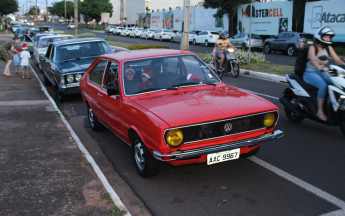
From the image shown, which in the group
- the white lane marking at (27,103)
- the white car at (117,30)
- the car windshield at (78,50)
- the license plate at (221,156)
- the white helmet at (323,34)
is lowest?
the white lane marking at (27,103)

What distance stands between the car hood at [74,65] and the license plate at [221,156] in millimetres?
6328

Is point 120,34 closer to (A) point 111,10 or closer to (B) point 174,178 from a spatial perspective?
(A) point 111,10

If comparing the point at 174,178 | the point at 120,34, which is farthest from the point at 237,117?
the point at 120,34

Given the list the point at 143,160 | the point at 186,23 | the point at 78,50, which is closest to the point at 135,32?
the point at 186,23

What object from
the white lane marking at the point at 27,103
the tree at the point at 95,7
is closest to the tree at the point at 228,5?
the white lane marking at the point at 27,103

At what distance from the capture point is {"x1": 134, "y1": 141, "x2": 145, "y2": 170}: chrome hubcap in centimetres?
450

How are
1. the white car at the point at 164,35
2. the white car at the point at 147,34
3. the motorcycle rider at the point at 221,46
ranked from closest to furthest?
the motorcycle rider at the point at 221,46 → the white car at the point at 164,35 → the white car at the point at 147,34

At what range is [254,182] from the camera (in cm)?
439

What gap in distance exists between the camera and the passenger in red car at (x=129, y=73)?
5.11 meters

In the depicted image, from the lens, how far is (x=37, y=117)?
7828 mm

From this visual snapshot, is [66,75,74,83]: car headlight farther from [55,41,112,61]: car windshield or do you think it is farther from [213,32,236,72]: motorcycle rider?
[213,32,236,72]: motorcycle rider

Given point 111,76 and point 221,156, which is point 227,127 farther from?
point 111,76

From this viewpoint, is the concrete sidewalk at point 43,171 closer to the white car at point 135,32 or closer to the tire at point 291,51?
the tire at point 291,51

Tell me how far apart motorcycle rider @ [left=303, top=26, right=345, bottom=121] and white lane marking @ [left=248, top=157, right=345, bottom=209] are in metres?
1.81
